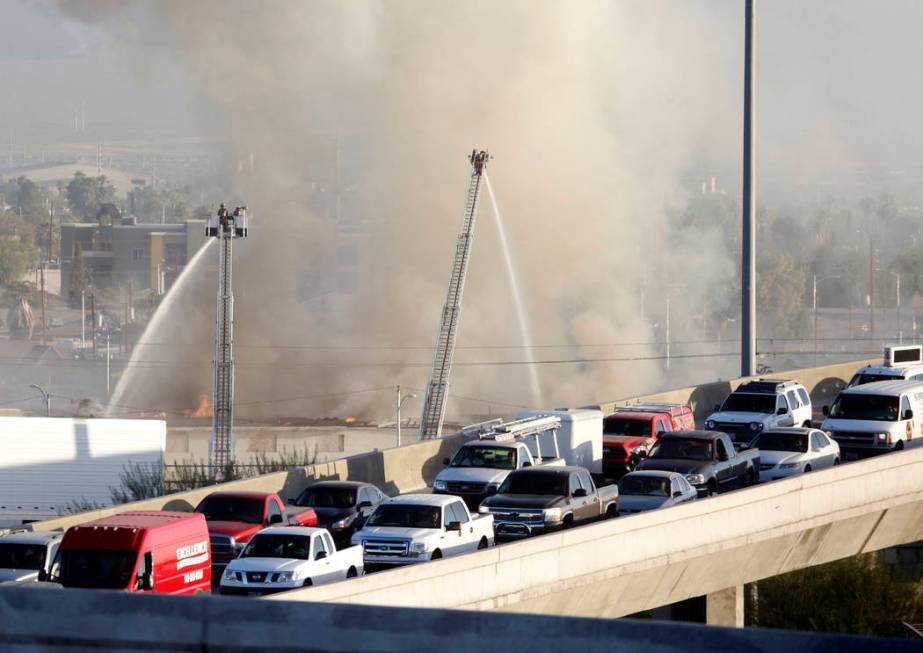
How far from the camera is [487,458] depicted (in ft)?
80.0

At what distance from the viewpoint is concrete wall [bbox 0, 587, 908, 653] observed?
6.75 meters

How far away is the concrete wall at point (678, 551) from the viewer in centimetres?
1747

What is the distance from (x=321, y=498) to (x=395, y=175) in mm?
70686

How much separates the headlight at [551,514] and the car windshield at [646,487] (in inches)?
83.4

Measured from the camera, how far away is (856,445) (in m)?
27.6

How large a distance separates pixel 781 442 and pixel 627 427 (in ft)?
11.5

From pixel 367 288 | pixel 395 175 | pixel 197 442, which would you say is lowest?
pixel 197 442

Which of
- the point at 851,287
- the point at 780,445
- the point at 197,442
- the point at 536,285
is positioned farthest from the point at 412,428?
the point at 851,287

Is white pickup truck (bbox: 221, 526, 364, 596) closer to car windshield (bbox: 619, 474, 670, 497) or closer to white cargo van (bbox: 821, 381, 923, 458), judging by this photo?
car windshield (bbox: 619, 474, 670, 497)

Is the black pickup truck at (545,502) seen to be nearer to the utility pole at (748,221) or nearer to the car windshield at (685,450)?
the car windshield at (685,450)

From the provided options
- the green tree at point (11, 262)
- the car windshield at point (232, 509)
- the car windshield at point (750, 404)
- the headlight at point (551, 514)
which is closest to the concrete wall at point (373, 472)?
the car windshield at point (232, 509)

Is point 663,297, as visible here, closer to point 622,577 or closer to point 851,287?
point 851,287

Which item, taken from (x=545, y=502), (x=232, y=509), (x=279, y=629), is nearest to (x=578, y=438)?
(x=545, y=502)

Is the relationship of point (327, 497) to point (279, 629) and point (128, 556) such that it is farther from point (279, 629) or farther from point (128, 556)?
point (279, 629)
